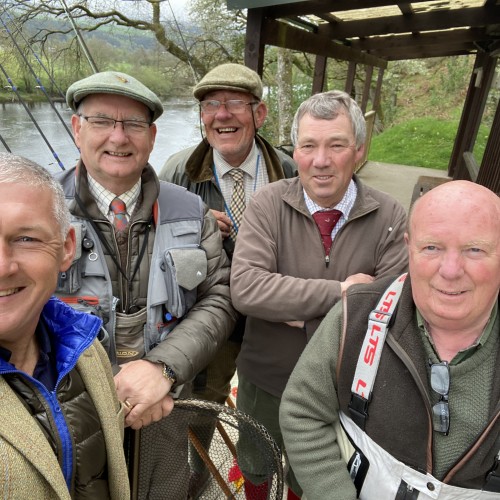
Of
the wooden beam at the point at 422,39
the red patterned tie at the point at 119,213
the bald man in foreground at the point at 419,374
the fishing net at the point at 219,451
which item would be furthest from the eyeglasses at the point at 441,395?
the wooden beam at the point at 422,39

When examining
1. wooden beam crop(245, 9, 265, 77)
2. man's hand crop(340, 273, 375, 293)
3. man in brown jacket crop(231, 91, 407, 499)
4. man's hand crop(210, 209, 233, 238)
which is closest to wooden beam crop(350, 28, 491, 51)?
wooden beam crop(245, 9, 265, 77)

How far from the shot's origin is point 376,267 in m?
1.72

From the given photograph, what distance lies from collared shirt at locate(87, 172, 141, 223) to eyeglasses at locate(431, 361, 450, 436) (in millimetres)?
1201

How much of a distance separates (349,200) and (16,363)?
1323 mm

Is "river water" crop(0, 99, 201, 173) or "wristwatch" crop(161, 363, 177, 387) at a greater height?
"wristwatch" crop(161, 363, 177, 387)

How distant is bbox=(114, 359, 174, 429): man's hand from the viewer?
138 cm

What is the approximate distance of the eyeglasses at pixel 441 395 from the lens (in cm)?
116

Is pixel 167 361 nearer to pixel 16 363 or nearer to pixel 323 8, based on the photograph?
pixel 16 363

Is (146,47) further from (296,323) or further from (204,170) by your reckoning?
(296,323)

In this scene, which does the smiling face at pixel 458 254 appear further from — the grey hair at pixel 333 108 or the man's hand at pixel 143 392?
the man's hand at pixel 143 392

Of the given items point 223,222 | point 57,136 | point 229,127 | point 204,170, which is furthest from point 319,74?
point 57,136

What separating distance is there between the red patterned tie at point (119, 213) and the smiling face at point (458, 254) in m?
1.06

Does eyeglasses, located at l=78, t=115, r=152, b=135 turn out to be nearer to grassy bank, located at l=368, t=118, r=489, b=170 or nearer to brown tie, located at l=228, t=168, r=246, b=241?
brown tie, located at l=228, t=168, r=246, b=241

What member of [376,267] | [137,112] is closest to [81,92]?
[137,112]
